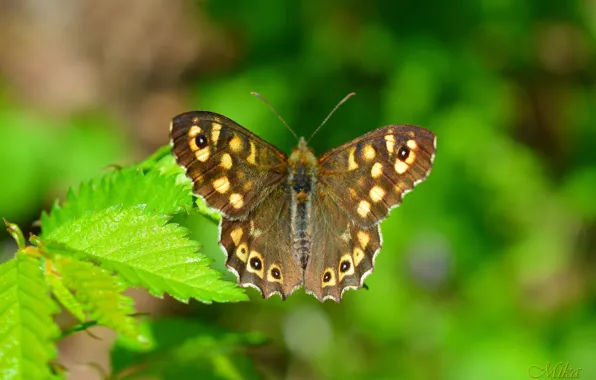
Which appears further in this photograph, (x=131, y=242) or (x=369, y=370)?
(x=369, y=370)

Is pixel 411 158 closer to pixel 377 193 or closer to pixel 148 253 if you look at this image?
pixel 377 193

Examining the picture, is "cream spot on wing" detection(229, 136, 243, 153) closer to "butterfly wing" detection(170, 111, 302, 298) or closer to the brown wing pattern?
"butterfly wing" detection(170, 111, 302, 298)

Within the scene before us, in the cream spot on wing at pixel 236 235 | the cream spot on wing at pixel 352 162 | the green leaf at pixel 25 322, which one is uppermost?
the cream spot on wing at pixel 352 162

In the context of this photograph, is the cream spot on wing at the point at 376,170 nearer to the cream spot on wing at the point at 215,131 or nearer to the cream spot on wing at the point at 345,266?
the cream spot on wing at the point at 345,266

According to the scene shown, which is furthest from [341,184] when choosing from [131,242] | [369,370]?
[369,370]

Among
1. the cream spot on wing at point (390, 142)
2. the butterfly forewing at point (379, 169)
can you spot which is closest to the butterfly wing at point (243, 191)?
the butterfly forewing at point (379, 169)

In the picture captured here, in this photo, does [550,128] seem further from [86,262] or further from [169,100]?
[86,262]

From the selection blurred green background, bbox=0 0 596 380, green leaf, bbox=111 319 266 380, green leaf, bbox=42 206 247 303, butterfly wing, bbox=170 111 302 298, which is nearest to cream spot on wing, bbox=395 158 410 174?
butterfly wing, bbox=170 111 302 298
